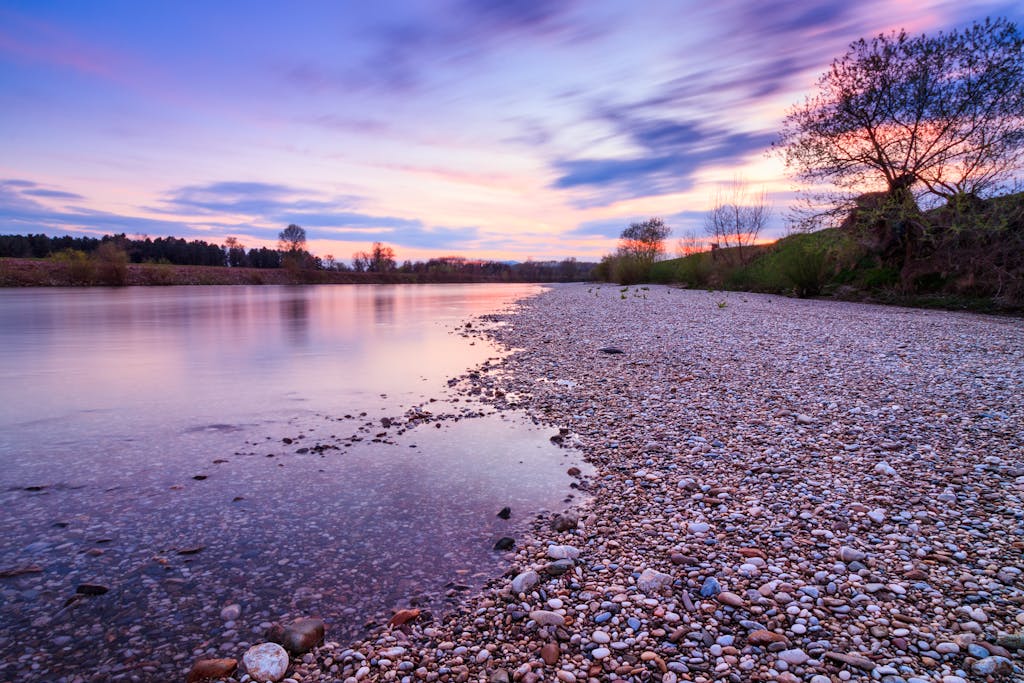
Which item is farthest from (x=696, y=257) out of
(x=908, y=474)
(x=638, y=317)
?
(x=908, y=474)

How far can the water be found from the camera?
3107 mm

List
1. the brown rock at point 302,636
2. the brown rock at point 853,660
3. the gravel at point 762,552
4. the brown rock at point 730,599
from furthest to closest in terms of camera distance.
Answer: the brown rock at point 730,599 < the brown rock at point 302,636 < the gravel at point 762,552 < the brown rock at point 853,660

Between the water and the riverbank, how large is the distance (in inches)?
20.6

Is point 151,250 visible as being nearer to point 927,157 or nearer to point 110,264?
point 110,264

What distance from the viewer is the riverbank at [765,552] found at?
262cm

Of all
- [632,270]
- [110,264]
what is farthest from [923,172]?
[110,264]

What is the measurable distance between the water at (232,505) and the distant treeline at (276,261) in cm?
7499

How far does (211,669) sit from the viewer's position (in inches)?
105

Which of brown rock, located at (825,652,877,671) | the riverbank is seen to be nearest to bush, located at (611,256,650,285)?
the riverbank

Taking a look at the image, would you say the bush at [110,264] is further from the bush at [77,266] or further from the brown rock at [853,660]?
the brown rock at [853,660]

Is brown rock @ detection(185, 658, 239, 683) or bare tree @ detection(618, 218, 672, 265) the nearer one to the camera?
brown rock @ detection(185, 658, 239, 683)

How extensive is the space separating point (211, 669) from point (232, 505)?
7.44 ft

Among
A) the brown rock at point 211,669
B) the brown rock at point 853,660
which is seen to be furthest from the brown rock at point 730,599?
the brown rock at point 211,669

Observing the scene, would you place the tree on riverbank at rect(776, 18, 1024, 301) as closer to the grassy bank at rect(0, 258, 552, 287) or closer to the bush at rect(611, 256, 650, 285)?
the bush at rect(611, 256, 650, 285)
